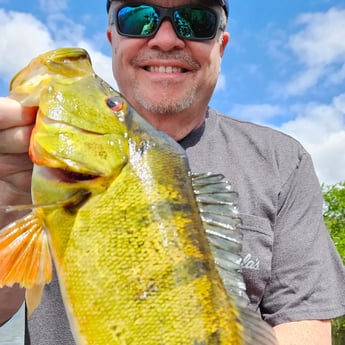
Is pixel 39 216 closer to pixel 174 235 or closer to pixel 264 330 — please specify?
pixel 174 235

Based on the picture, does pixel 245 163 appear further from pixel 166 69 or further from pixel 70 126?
pixel 70 126

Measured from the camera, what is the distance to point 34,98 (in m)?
2.11

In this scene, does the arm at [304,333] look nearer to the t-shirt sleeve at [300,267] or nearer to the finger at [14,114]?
the t-shirt sleeve at [300,267]

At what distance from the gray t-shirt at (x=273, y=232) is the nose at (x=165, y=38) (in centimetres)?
64

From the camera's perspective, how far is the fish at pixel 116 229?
6.11 feet

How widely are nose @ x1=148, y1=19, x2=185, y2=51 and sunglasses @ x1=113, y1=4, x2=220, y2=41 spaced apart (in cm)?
2

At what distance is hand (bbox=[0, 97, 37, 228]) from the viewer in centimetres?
213

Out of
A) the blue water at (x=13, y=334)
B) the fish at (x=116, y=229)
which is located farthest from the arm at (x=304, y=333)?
the blue water at (x=13, y=334)

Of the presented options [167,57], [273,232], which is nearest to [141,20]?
[167,57]

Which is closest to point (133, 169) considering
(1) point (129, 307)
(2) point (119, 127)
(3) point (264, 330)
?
(2) point (119, 127)

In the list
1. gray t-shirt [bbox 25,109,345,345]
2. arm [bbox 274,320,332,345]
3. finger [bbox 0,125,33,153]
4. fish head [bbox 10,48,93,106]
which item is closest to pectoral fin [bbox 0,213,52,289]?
finger [bbox 0,125,33,153]

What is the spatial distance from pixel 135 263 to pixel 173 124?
205 centimetres

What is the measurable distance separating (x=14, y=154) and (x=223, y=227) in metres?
0.94

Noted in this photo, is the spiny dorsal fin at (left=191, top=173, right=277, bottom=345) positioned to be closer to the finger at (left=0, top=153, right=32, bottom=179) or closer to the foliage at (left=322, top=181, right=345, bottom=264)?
the finger at (left=0, top=153, right=32, bottom=179)
